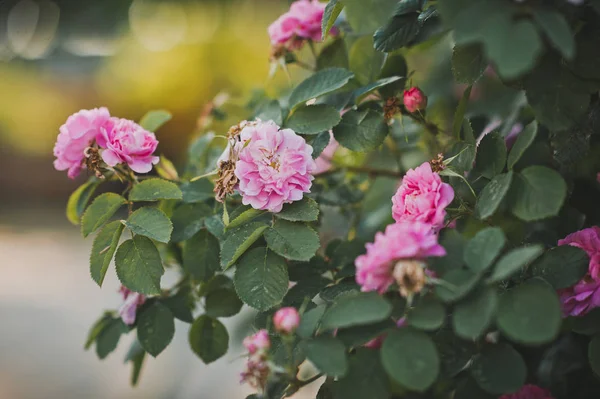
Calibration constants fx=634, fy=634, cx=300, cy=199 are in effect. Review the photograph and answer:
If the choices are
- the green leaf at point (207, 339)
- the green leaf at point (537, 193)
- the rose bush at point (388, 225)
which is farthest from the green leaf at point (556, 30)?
the green leaf at point (207, 339)

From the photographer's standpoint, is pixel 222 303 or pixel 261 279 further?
pixel 222 303

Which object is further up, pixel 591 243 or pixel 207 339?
pixel 591 243

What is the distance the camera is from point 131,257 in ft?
2.00

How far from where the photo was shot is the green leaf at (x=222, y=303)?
0.71 metres

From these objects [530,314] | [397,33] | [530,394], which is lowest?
[530,394]

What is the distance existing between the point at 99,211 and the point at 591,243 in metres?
0.48

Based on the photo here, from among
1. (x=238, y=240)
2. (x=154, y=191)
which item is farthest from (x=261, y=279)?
(x=154, y=191)

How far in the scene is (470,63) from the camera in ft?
1.91

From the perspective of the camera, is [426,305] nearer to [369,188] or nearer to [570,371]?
[570,371]

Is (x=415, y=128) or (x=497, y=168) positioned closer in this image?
(x=497, y=168)

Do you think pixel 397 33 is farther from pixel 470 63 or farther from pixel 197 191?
pixel 197 191

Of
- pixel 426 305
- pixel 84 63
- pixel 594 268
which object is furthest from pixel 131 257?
pixel 84 63

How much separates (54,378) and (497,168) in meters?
1.04

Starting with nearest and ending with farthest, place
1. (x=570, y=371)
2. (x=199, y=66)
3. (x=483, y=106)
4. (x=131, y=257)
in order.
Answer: (x=131, y=257) → (x=570, y=371) → (x=483, y=106) → (x=199, y=66)
